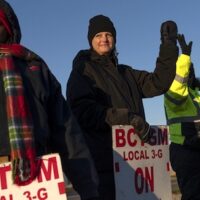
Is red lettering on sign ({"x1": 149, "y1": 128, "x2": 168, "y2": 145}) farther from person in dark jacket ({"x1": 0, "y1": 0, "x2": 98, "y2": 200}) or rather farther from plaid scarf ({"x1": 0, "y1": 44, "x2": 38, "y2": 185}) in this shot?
plaid scarf ({"x1": 0, "y1": 44, "x2": 38, "y2": 185})

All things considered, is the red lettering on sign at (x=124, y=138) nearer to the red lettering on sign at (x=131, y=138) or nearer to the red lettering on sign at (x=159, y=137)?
the red lettering on sign at (x=131, y=138)

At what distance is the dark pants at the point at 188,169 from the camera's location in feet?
20.4

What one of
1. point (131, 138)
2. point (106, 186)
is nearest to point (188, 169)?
point (131, 138)

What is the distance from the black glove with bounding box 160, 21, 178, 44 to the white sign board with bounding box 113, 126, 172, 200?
785 mm

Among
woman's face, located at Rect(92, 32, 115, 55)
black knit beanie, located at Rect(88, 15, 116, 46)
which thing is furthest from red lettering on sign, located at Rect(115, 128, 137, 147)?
black knit beanie, located at Rect(88, 15, 116, 46)

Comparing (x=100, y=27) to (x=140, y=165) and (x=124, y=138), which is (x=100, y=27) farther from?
(x=140, y=165)

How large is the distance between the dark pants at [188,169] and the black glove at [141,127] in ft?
4.94

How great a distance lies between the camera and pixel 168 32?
5.18m

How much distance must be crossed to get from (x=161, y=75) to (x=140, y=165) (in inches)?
31.1

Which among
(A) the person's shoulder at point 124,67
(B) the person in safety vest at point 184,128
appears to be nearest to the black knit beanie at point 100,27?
(A) the person's shoulder at point 124,67

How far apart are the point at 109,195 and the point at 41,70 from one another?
67.3 inches

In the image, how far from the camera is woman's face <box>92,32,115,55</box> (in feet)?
15.7

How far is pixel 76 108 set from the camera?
4.56 meters

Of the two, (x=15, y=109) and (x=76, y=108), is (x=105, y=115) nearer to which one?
(x=76, y=108)
